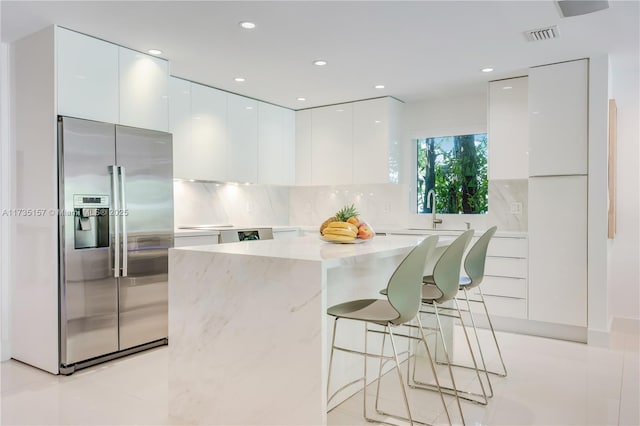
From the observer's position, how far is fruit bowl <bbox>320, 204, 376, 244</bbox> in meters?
2.65

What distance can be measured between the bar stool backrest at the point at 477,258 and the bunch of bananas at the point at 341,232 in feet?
2.44

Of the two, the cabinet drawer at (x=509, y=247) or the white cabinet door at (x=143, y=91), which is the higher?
the white cabinet door at (x=143, y=91)

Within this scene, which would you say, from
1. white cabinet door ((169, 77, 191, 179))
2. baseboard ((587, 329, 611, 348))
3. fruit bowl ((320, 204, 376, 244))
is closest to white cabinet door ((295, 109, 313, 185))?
white cabinet door ((169, 77, 191, 179))

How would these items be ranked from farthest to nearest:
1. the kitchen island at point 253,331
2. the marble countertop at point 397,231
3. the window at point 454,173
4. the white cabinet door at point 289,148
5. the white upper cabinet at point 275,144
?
the white cabinet door at point 289,148, the white upper cabinet at point 275,144, the window at point 454,173, the marble countertop at point 397,231, the kitchen island at point 253,331

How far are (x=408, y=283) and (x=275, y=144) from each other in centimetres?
387

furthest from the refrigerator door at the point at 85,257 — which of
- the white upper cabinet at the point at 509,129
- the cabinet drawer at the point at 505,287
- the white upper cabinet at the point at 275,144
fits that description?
the white upper cabinet at the point at 509,129

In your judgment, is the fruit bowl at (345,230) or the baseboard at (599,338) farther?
the baseboard at (599,338)

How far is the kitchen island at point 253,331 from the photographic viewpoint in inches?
76.4

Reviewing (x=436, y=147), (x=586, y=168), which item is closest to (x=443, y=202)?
(x=436, y=147)

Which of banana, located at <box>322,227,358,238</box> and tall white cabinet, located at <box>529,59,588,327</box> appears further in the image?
tall white cabinet, located at <box>529,59,588,327</box>

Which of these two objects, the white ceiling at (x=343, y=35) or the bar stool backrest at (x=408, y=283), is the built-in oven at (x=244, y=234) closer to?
the white ceiling at (x=343, y=35)

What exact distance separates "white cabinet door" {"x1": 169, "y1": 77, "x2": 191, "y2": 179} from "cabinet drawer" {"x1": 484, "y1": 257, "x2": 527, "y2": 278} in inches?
121

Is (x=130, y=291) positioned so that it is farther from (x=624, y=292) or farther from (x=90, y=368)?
(x=624, y=292)

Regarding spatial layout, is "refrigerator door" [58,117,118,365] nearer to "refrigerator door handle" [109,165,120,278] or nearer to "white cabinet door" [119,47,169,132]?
"refrigerator door handle" [109,165,120,278]
